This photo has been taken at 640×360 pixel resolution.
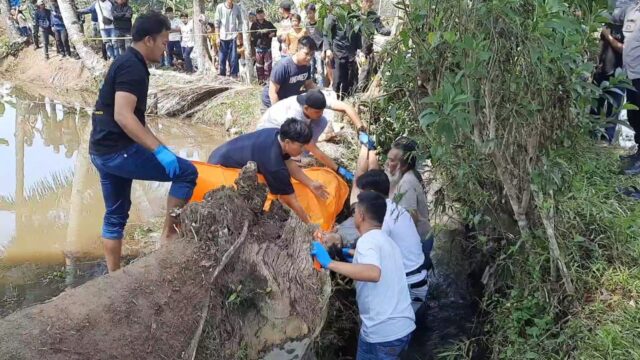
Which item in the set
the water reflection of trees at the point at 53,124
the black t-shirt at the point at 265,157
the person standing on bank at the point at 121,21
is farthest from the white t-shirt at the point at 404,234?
the person standing on bank at the point at 121,21

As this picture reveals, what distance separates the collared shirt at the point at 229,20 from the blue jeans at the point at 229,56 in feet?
0.88

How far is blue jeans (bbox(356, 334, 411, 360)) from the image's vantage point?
3.12 metres

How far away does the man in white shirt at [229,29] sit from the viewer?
10570mm

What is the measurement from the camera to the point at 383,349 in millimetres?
3123

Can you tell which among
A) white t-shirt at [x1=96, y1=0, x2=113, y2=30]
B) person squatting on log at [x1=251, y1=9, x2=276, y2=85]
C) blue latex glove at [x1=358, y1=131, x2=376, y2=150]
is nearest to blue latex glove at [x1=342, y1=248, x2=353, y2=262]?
blue latex glove at [x1=358, y1=131, x2=376, y2=150]

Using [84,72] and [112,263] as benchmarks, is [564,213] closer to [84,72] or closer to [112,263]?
[112,263]

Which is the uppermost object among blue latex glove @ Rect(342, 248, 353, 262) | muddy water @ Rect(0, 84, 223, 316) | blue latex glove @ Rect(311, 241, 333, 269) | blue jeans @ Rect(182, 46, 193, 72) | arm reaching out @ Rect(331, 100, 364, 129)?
arm reaching out @ Rect(331, 100, 364, 129)

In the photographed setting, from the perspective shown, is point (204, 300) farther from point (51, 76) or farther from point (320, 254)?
point (51, 76)

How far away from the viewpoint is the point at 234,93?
9555 millimetres

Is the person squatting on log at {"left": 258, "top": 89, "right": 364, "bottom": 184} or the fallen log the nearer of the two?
the fallen log

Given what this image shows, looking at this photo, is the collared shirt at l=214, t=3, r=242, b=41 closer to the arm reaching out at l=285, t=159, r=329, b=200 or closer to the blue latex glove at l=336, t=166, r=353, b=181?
the blue latex glove at l=336, t=166, r=353, b=181

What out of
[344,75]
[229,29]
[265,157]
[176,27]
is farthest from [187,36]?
[265,157]

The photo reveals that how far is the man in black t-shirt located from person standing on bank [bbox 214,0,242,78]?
6892 mm

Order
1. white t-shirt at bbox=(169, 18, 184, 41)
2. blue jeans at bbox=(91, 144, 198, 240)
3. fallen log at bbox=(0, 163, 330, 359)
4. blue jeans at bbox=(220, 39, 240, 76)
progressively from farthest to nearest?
1. white t-shirt at bbox=(169, 18, 184, 41)
2. blue jeans at bbox=(220, 39, 240, 76)
3. blue jeans at bbox=(91, 144, 198, 240)
4. fallen log at bbox=(0, 163, 330, 359)
